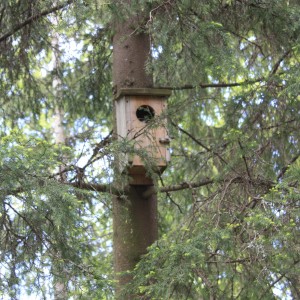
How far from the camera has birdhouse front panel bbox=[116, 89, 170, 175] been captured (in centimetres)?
688

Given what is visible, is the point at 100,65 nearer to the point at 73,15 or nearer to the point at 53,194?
the point at 73,15

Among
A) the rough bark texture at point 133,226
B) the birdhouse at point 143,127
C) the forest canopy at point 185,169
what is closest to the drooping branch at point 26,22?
the forest canopy at point 185,169

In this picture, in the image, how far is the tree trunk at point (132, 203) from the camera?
7250 mm

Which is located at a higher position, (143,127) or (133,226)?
(143,127)

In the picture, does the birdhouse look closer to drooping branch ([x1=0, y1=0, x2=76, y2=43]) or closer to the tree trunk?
the tree trunk

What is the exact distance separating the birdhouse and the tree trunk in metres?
0.21

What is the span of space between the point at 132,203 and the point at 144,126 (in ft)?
2.90

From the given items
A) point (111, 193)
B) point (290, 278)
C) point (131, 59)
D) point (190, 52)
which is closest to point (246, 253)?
point (290, 278)

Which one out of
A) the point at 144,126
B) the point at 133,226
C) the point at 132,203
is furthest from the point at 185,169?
the point at 144,126

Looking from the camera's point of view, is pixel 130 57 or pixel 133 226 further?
pixel 130 57

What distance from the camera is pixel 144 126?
6.90m

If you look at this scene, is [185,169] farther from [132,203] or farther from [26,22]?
[26,22]

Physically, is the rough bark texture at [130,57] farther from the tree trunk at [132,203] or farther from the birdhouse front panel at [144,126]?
the birdhouse front panel at [144,126]

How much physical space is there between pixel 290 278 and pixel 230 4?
8.58 ft
